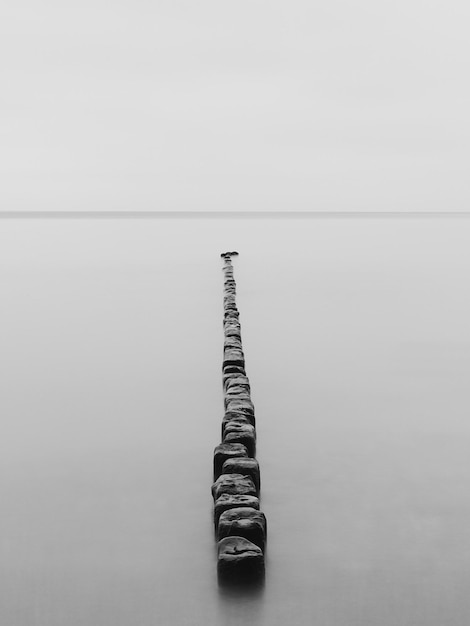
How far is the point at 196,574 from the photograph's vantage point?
2953mm

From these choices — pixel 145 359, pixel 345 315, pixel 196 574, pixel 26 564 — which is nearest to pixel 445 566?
pixel 196 574

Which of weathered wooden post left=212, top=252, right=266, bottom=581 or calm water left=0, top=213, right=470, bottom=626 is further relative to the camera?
weathered wooden post left=212, top=252, right=266, bottom=581

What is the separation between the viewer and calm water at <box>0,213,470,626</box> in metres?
2.78

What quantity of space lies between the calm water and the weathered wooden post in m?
0.10

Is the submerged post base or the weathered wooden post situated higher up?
the weathered wooden post

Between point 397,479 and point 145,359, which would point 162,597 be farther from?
point 145,359

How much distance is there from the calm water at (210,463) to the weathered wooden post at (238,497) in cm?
10

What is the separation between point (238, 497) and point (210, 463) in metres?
1.01

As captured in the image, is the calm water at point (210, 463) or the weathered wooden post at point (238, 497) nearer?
the calm water at point (210, 463)

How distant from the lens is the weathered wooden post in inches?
113

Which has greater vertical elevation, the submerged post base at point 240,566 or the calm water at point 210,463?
the calm water at point 210,463

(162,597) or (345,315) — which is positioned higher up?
(345,315)

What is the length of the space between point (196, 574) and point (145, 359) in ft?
13.7

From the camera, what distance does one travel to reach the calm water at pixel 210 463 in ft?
9.12
